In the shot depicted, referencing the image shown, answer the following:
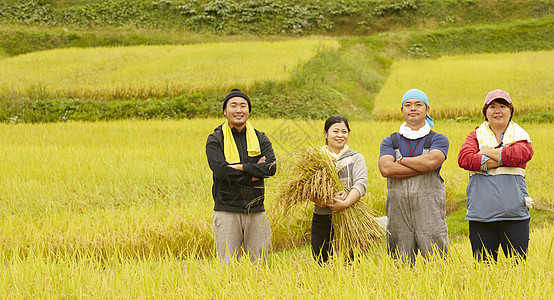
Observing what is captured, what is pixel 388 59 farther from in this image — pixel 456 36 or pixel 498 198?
pixel 498 198

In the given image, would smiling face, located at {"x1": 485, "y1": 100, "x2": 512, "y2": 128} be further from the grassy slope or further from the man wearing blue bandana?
the grassy slope

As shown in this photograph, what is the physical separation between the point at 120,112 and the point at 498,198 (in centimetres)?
1334

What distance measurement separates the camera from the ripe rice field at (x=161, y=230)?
2496 mm

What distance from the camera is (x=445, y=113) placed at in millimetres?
14984

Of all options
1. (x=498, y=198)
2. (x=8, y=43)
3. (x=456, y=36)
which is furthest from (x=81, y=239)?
(x=456, y=36)

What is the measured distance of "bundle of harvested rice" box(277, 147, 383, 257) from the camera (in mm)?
3312

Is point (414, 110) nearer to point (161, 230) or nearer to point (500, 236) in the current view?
point (500, 236)

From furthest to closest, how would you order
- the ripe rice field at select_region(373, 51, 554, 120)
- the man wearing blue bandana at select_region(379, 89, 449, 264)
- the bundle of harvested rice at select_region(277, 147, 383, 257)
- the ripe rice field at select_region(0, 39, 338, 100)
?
the ripe rice field at select_region(0, 39, 338, 100) < the ripe rice field at select_region(373, 51, 554, 120) < the man wearing blue bandana at select_region(379, 89, 449, 264) < the bundle of harvested rice at select_region(277, 147, 383, 257)

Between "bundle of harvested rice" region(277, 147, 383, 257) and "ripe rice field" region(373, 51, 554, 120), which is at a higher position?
"ripe rice field" region(373, 51, 554, 120)

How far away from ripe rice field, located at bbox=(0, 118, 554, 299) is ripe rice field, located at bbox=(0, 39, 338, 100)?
9.97 ft

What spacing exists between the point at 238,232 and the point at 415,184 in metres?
1.48

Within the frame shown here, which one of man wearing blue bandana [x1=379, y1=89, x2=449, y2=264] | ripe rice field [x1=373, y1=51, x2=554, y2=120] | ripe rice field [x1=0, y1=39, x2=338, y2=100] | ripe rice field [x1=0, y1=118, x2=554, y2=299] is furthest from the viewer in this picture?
ripe rice field [x1=0, y1=39, x2=338, y2=100]

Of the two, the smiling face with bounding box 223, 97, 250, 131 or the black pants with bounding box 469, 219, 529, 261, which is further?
the smiling face with bounding box 223, 97, 250, 131

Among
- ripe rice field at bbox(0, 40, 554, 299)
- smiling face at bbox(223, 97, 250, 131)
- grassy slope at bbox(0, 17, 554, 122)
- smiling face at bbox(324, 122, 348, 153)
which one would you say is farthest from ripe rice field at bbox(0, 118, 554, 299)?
grassy slope at bbox(0, 17, 554, 122)
